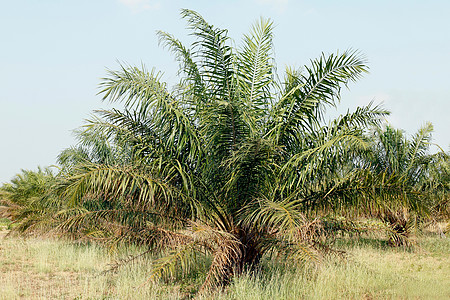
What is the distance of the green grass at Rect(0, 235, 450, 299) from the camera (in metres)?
7.98

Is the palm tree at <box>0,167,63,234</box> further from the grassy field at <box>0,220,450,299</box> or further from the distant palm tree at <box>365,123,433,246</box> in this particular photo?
the distant palm tree at <box>365,123,433,246</box>

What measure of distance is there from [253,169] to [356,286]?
3.09 metres

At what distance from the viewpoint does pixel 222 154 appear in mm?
8820

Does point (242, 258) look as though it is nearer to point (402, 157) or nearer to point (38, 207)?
point (402, 157)

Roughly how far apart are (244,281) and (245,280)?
0.04 metres

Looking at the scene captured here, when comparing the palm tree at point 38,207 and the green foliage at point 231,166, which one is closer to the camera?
the green foliage at point 231,166

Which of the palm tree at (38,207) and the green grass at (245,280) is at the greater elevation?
the palm tree at (38,207)

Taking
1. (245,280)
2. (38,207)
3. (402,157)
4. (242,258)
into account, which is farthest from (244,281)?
(38,207)

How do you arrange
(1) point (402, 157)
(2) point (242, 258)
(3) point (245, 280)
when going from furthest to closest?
(1) point (402, 157) < (2) point (242, 258) < (3) point (245, 280)

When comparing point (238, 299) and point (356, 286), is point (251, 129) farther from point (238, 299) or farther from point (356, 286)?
point (356, 286)

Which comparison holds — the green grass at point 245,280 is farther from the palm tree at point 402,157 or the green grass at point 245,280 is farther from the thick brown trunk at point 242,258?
Answer: the palm tree at point 402,157

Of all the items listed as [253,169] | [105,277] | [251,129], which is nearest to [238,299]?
[253,169]

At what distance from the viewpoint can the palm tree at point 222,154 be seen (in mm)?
8008

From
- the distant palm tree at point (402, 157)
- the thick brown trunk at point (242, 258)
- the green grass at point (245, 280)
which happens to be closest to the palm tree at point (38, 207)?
the green grass at point (245, 280)
